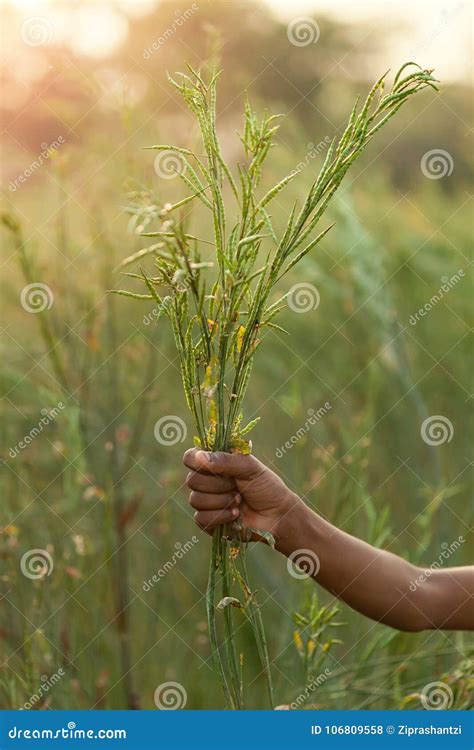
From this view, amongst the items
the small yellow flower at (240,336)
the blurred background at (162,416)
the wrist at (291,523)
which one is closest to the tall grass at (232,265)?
the small yellow flower at (240,336)

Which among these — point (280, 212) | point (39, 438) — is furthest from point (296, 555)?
point (280, 212)

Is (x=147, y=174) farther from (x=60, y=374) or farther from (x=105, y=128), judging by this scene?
(x=105, y=128)

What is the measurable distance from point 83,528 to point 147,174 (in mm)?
819

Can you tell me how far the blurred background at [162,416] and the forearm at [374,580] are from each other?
0.10m

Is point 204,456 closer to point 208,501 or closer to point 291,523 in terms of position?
point 208,501

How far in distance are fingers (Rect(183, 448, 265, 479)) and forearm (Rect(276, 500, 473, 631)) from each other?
146 mm

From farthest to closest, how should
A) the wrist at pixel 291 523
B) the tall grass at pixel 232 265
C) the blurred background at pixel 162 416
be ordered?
the blurred background at pixel 162 416, the wrist at pixel 291 523, the tall grass at pixel 232 265

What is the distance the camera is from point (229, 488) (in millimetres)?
992

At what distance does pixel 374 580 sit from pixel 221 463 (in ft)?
1.32

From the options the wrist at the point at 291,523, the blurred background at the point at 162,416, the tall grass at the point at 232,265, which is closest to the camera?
the tall grass at the point at 232,265

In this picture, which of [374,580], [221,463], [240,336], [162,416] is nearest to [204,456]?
[221,463]

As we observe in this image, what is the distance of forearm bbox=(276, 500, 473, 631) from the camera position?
1131 millimetres

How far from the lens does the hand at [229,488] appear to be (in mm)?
944

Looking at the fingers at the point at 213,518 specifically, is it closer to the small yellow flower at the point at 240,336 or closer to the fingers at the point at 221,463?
the fingers at the point at 221,463
